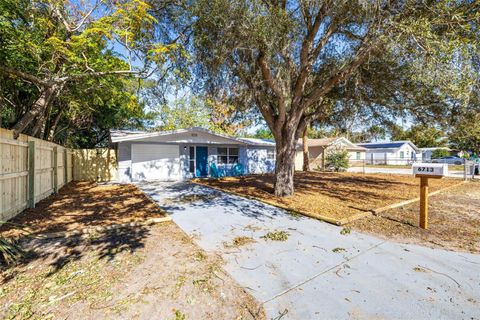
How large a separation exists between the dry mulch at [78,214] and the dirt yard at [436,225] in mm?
5024

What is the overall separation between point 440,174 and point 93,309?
19.3ft

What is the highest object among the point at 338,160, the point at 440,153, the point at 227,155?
the point at 440,153

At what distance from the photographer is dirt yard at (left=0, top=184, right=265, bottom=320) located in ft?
7.73

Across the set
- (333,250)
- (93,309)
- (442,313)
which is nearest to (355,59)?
(333,250)

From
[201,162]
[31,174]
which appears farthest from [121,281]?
[201,162]

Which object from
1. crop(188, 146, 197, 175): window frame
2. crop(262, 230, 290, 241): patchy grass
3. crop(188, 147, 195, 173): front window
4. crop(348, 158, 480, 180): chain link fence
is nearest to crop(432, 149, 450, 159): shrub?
crop(348, 158, 480, 180): chain link fence

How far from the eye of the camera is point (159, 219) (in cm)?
525

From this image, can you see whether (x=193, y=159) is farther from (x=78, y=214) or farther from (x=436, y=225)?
(x=436, y=225)

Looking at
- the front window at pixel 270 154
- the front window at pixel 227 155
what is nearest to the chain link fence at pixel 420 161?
the front window at pixel 270 154

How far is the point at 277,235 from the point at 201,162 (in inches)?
428

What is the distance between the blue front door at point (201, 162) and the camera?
47.8 ft

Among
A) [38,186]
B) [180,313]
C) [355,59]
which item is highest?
[355,59]

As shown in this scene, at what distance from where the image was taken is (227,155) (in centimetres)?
1566

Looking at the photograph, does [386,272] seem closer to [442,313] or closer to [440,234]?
[442,313]
